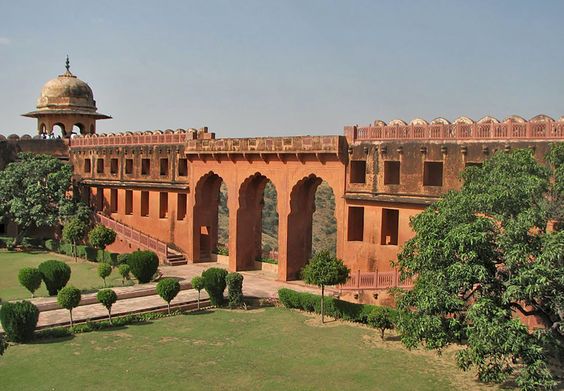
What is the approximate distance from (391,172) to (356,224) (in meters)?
2.82

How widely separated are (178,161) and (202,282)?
12456mm

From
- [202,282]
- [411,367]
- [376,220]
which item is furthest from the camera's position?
[376,220]

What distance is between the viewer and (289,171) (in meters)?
29.5

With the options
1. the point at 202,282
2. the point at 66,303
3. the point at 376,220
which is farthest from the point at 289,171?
the point at 66,303

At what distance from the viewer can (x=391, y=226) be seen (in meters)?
27.5

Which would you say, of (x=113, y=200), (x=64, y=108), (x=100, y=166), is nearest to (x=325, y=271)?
(x=113, y=200)

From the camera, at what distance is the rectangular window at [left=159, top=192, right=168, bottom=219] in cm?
3734

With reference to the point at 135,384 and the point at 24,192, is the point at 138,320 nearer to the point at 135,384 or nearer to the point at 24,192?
the point at 135,384

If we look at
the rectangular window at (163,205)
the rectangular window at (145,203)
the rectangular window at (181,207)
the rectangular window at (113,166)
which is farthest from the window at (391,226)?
the rectangular window at (113,166)

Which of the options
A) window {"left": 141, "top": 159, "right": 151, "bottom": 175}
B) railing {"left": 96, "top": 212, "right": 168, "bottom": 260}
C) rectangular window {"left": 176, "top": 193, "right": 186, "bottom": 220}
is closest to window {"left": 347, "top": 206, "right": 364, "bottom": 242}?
railing {"left": 96, "top": 212, "right": 168, "bottom": 260}

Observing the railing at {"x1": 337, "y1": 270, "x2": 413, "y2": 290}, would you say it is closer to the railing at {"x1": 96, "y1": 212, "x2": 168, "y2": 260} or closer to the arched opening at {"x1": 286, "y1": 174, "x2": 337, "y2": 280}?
the arched opening at {"x1": 286, "y1": 174, "x2": 337, "y2": 280}

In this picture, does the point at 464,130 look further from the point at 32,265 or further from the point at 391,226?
the point at 32,265

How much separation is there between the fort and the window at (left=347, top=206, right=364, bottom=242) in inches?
1.9

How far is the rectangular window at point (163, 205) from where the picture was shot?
1470 inches
